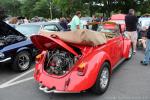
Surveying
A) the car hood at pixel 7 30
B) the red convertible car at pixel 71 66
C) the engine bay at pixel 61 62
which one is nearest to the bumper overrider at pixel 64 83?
the red convertible car at pixel 71 66

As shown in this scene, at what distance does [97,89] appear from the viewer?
5.21m

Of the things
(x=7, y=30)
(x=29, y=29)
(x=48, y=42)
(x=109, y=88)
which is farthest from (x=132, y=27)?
(x=48, y=42)

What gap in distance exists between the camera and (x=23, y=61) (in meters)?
7.38

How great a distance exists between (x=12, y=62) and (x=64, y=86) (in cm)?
265

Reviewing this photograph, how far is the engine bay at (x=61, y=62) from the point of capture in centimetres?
533

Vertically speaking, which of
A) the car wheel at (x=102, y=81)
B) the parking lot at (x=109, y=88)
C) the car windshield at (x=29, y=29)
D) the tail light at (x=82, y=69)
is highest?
the car windshield at (x=29, y=29)

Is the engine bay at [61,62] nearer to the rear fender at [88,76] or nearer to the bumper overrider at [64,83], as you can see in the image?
the bumper overrider at [64,83]

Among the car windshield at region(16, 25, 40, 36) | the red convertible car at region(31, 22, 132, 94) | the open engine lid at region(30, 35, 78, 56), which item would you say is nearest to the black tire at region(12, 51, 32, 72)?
the red convertible car at region(31, 22, 132, 94)

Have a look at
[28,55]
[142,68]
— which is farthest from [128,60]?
[28,55]

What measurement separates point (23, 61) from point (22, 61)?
0.15 ft

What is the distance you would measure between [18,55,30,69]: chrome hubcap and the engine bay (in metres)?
1.95

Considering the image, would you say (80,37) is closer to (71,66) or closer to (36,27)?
(71,66)

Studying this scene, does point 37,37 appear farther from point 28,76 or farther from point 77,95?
point 28,76

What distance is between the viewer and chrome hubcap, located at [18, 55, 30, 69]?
725 centimetres
